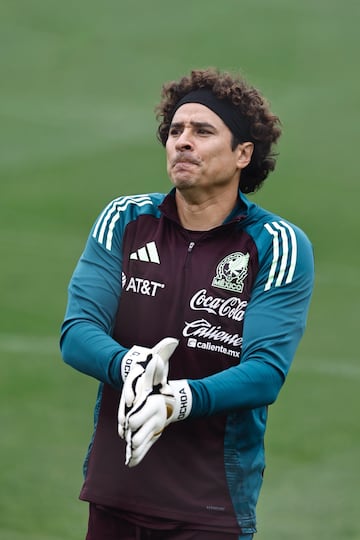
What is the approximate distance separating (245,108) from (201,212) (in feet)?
1.50

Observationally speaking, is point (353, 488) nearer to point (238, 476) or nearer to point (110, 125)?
point (238, 476)

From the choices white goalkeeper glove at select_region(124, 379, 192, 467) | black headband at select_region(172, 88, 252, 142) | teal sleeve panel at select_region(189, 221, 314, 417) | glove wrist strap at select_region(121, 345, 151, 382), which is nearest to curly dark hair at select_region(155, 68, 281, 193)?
black headband at select_region(172, 88, 252, 142)

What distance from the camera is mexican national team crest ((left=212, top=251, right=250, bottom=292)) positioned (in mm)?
4270

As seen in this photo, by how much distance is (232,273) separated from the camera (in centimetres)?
428

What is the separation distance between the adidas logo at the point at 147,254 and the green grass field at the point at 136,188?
8.74 ft

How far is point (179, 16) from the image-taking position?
1479cm

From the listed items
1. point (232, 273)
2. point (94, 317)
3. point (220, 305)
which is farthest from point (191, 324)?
point (94, 317)

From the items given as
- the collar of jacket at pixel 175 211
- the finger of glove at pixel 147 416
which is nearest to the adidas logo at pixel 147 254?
the collar of jacket at pixel 175 211

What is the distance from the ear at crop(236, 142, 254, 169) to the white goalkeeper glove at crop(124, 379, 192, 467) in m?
1.08

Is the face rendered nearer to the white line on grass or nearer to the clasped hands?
the clasped hands

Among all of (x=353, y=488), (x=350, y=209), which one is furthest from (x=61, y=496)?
(x=350, y=209)

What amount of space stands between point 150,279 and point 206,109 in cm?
67

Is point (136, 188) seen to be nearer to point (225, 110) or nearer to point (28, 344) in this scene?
point (28, 344)

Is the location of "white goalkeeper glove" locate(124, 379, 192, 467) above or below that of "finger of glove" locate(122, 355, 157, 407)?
below
